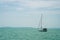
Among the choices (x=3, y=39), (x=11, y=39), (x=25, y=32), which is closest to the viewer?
(x=3, y=39)

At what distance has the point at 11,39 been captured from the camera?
4.70m

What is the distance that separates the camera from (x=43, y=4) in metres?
3.59

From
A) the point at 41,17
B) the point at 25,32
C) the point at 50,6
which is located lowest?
the point at 25,32

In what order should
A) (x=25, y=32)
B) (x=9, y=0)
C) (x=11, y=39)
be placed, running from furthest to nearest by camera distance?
(x=25, y=32) → (x=11, y=39) → (x=9, y=0)

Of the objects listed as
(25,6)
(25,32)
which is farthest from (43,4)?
(25,32)

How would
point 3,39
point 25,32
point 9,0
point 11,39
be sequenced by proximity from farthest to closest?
point 25,32 < point 11,39 < point 3,39 < point 9,0

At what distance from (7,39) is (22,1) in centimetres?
137

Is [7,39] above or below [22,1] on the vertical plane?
below


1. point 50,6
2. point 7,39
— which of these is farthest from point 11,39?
point 50,6

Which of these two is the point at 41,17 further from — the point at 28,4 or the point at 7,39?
the point at 7,39

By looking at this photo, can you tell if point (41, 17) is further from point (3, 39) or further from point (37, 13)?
point (3, 39)

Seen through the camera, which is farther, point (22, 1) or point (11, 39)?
point (11, 39)

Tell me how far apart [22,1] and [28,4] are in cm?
15

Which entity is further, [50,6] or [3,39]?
[3,39]
